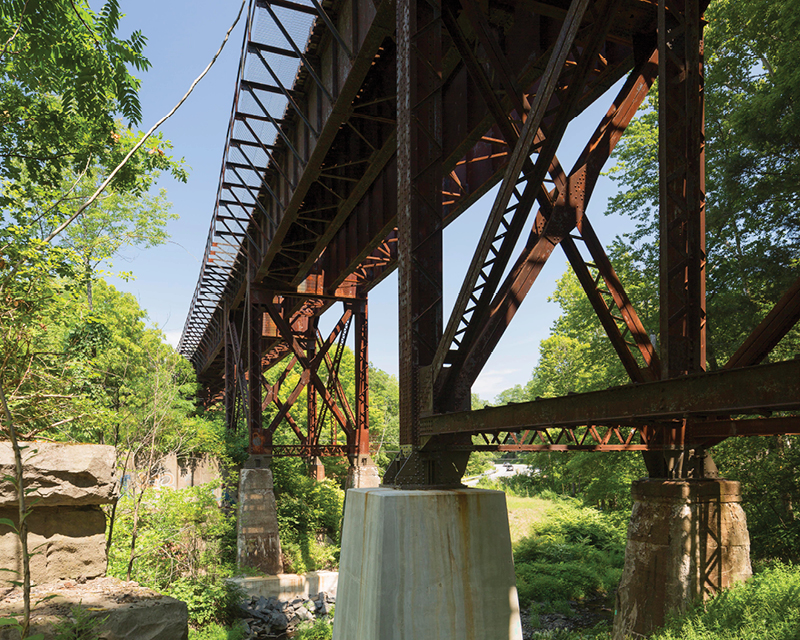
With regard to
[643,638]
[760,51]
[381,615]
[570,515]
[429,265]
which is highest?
[760,51]

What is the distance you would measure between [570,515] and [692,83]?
28.0 m

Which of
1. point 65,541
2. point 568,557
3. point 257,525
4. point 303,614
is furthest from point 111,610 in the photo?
point 568,557

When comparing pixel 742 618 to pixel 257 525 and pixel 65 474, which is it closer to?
pixel 65 474

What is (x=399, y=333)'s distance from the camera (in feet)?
17.8

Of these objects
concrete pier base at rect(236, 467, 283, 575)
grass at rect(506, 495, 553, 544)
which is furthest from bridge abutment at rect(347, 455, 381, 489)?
grass at rect(506, 495, 553, 544)

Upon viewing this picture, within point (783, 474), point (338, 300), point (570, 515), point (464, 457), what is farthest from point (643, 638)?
point (570, 515)

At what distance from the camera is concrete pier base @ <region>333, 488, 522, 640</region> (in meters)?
3.93

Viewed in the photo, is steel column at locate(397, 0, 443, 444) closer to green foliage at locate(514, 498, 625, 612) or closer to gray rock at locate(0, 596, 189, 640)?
gray rock at locate(0, 596, 189, 640)

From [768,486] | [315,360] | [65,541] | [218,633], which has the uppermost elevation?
[315,360]

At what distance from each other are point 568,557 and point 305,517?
1149cm

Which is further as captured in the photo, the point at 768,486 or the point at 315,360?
the point at 315,360

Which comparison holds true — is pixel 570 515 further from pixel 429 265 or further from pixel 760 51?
pixel 429 265

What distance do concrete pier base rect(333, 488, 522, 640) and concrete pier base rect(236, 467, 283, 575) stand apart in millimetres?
15814

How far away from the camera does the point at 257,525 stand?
19.0 meters
